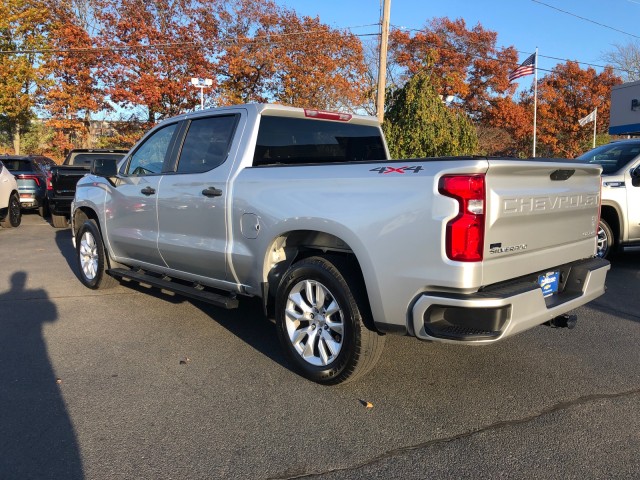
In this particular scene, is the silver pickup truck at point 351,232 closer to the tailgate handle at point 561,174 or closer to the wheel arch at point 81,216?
the tailgate handle at point 561,174

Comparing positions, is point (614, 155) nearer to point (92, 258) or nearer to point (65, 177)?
point (92, 258)

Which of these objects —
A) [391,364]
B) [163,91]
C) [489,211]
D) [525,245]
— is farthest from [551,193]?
[163,91]

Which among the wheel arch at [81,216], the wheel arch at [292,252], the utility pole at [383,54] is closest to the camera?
the wheel arch at [292,252]

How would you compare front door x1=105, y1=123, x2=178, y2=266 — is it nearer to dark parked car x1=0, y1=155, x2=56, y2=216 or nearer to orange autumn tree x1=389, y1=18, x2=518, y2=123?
dark parked car x1=0, y1=155, x2=56, y2=216

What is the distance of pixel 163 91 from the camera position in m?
26.0

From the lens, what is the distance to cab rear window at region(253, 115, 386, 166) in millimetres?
4605

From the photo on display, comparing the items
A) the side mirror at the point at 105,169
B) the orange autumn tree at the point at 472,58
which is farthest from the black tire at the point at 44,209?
the orange autumn tree at the point at 472,58

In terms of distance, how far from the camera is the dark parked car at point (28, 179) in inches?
573

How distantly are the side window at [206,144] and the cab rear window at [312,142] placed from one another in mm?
322

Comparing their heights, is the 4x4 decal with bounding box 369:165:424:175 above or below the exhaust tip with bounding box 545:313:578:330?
above

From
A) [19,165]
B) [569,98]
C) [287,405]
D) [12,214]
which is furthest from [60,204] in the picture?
[569,98]

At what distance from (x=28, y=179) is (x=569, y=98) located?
37.6 meters

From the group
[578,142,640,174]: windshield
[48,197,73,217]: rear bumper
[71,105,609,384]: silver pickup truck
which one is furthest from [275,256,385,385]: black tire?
[48,197,73,217]: rear bumper

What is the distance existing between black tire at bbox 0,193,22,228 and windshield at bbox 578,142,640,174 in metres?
12.2
